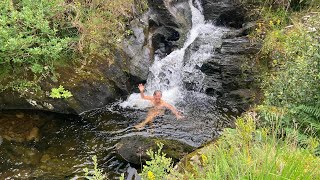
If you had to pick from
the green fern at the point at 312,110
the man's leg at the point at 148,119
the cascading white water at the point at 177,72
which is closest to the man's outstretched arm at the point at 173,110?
the man's leg at the point at 148,119

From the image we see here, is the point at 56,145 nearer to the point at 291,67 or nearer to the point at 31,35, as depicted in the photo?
the point at 31,35

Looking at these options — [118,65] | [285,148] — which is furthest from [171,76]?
[285,148]

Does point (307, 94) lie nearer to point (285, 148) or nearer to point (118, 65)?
point (285, 148)

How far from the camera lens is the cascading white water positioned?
8.48m

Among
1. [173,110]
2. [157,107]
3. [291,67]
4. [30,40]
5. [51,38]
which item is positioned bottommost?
[173,110]

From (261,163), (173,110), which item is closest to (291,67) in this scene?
(173,110)

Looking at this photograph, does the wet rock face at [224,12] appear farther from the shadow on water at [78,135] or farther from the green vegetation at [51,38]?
the green vegetation at [51,38]

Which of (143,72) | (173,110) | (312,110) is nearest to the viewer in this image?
(312,110)

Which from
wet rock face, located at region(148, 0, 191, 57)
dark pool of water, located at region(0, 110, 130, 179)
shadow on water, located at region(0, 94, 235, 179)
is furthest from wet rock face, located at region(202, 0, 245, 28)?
dark pool of water, located at region(0, 110, 130, 179)

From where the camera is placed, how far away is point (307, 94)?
4230 mm

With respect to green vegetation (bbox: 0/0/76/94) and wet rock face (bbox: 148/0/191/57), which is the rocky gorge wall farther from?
green vegetation (bbox: 0/0/76/94)

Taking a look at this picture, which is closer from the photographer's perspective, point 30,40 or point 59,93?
point 30,40

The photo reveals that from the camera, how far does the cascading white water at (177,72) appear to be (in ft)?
27.8

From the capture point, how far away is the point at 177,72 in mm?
9219
